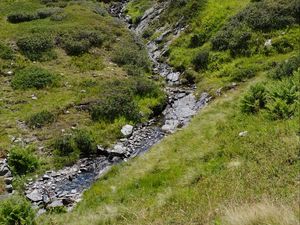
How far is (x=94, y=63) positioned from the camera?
31.5 meters

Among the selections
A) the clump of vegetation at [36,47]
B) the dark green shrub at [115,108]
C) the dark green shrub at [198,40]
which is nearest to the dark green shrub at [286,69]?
the dark green shrub at [115,108]

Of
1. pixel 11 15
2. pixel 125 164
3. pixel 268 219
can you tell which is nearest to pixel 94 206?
pixel 125 164

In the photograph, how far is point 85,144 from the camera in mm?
21219

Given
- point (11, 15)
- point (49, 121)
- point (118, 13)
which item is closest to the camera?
point (49, 121)

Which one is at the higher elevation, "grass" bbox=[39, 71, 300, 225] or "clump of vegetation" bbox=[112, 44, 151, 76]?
"grass" bbox=[39, 71, 300, 225]

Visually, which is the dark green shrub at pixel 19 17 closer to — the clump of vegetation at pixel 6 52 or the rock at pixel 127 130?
the clump of vegetation at pixel 6 52

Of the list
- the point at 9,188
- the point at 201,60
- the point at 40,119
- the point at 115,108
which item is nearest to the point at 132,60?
the point at 201,60

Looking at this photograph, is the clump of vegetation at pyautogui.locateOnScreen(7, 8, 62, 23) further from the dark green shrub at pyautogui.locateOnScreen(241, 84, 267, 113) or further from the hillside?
the dark green shrub at pyautogui.locateOnScreen(241, 84, 267, 113)

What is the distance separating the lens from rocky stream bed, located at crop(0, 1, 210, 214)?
17.5 m

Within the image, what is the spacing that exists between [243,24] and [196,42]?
14.4 ft

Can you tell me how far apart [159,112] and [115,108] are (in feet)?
10.3

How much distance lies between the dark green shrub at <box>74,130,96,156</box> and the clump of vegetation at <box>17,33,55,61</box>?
39.2ft

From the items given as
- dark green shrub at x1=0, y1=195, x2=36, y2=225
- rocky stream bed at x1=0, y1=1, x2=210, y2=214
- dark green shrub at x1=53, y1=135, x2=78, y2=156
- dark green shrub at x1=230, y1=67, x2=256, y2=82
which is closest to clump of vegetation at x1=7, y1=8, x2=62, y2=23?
rocky stream bed at x1=0, y1=1, x2=210, y2=214

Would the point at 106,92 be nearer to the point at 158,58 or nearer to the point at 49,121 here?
the point at 49,121
